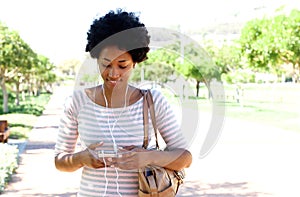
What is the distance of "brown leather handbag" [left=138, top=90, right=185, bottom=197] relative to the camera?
5.96 feet

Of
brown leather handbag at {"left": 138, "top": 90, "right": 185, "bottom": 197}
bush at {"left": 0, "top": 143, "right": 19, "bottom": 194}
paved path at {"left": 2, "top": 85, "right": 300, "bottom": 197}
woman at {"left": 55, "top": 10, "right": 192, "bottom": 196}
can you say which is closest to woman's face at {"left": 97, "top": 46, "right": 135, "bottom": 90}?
woman at {"left": 55, "top": 10, "right": 192, "bottom": 196}

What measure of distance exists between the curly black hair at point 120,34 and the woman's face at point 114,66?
23 millimetres

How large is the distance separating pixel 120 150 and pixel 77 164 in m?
0.17

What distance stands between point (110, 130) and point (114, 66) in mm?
234

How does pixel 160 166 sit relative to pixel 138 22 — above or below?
below

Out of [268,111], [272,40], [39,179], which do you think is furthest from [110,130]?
[268,111]

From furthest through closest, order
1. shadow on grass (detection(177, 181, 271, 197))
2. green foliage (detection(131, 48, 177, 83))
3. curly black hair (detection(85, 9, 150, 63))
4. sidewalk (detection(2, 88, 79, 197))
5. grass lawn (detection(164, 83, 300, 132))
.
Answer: grass lawn (detection(164, 83, 300, 132))
sidewalk (detection(2, 88, 79, 197))
shadow on grass (detection(177, 181, 271, 197))
green foliage (detection(131, 48, 177, 83))
curly black hair (detection(85, 9, 150, 63))

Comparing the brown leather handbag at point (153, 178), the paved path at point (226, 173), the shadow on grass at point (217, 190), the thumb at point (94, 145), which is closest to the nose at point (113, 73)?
the brown leather handbag at point (153, 178)

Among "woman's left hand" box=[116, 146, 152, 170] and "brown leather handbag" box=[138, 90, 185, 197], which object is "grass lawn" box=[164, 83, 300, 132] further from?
"woman's left hand" box=[116, 146, 152, 170]

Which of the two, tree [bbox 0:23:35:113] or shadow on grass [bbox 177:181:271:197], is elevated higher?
tree [bbox 0:23:35:113]

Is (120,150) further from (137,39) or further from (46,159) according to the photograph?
(46,159)

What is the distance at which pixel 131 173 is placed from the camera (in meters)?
1.85

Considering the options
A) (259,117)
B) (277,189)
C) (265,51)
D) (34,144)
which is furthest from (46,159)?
(259,117)

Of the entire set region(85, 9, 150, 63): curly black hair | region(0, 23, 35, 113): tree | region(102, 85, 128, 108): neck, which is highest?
region(0, 23, 35, 113): tree
